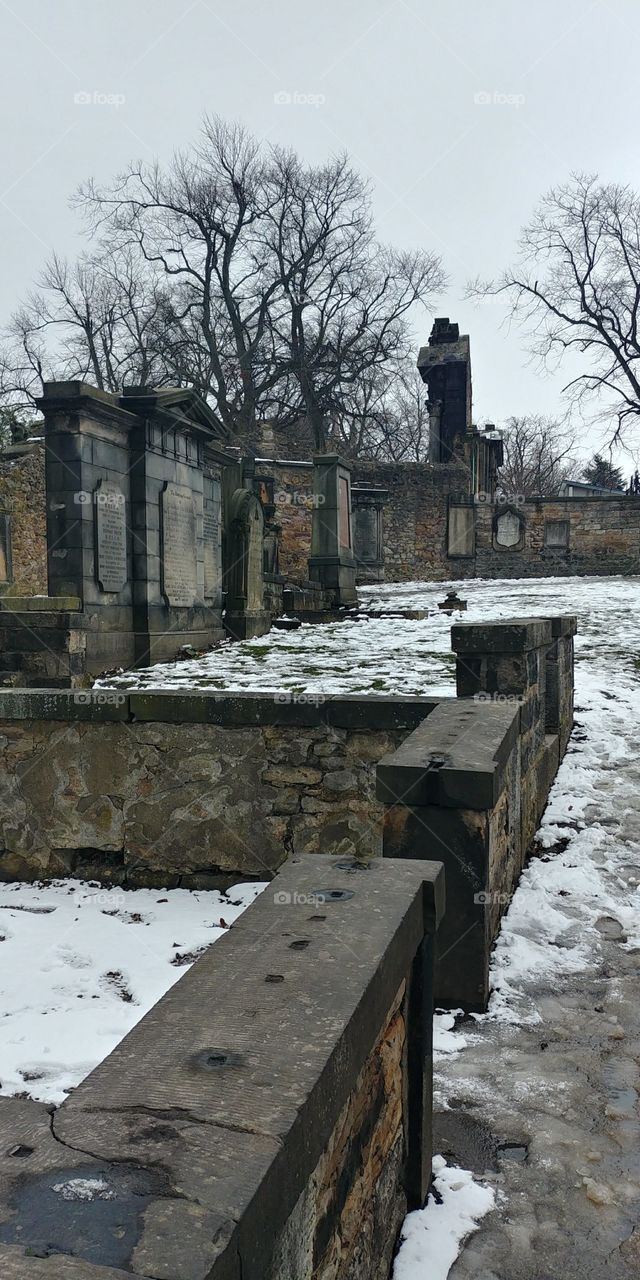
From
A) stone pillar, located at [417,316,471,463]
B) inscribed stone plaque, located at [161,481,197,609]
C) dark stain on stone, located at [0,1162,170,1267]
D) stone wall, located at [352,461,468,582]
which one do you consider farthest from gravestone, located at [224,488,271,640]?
stone pillar, located at [417,316,471,463]

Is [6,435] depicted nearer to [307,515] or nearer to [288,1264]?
[307,515]

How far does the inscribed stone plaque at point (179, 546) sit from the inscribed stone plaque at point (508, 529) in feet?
49.9

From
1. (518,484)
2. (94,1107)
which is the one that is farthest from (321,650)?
(518,484)

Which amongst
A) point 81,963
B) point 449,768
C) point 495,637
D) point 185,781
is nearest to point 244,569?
point 185,781

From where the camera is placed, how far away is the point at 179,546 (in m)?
11.7

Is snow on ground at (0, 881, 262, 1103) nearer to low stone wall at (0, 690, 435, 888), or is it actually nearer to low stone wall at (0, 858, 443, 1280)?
low stone wall at (0, 690, 435, 888)

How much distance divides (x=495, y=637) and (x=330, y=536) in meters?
11.6

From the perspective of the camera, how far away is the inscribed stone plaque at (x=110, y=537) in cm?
1009

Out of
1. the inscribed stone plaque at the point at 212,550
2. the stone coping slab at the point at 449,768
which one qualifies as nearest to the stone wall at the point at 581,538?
the inscribed stone plaque at the point at 212,550

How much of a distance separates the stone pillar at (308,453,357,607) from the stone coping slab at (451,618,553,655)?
36.0 feet

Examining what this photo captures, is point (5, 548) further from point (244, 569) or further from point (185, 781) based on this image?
point (185, 781)

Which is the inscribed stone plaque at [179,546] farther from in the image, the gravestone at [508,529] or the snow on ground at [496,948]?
the gravestone at [508,529]

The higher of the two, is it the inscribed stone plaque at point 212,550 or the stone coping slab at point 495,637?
the inscribed stone plaque at point 212,550

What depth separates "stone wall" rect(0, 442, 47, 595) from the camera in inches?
827
